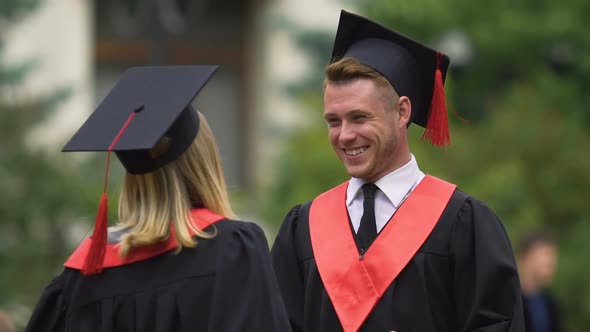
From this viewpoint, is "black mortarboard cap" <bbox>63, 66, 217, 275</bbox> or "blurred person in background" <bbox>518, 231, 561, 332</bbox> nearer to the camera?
"black mortarboard cap" <bbox>63, 66, 217, 275</bbox>

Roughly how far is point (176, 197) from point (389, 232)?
830 millimetres

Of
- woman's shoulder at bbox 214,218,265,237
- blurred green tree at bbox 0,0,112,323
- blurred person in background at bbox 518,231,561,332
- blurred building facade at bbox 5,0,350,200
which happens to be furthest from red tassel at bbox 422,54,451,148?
blurred building facade at bbox 5,0,350,200

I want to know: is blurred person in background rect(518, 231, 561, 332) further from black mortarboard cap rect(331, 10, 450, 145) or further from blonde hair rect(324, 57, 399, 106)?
blonde hair rect(324, 57, 399, 106)

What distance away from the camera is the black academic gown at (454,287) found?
5164mm

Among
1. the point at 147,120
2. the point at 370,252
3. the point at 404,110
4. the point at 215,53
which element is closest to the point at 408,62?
the point at 404,110

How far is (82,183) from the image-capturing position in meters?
12.1

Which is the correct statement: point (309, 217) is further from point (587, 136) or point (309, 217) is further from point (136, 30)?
point (136, 30)

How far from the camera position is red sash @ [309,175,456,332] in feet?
17.3

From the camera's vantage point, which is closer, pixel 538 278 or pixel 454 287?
pixel 454 287

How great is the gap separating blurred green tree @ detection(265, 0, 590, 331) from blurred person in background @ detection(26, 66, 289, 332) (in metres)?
4.80

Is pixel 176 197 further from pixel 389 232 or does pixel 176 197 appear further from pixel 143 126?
pixel 389 232

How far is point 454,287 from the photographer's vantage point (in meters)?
5.24

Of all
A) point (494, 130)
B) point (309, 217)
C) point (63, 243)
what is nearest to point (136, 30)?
point (63, 243)

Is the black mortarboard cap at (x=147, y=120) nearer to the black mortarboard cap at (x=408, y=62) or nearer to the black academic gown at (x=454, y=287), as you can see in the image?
the black mortarboard cap at (x=408, y=62)
